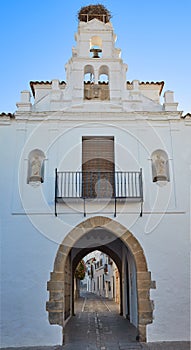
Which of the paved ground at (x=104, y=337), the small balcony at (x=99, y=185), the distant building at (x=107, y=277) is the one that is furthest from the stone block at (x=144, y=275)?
the distant building at (x=107, y=277)

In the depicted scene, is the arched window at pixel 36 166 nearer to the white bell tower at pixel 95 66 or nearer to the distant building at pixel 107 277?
the white bell tower at pixel 95 66

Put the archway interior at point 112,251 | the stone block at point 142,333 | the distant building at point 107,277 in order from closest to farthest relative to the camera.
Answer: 1. the stone block at point 142,333
2. the archway interior at point 112,251
3. the distant building at point 107,277

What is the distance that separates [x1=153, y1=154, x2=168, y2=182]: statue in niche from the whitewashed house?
0.03 metres

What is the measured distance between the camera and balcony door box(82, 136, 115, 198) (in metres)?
7.93

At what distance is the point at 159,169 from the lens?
795 cm

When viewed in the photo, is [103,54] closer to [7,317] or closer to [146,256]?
[146,256]

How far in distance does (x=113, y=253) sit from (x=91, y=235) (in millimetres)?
2144

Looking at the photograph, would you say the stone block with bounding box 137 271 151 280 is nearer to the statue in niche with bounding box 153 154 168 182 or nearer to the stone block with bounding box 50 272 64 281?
the stone block with bounding box 50 272 64 281

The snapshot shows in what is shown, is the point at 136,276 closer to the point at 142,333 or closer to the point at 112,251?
the point at 142,333

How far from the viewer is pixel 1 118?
826cm

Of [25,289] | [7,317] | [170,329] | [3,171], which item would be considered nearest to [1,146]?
[3,171]

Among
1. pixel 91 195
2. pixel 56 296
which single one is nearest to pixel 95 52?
pixel 91 195

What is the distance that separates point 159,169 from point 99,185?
4.98 feet

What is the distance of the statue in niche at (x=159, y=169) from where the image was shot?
791 cm
